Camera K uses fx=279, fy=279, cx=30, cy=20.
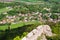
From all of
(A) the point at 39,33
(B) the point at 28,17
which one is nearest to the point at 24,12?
(B) the point at 28,17

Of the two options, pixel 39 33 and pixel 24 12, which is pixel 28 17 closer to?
pixel 24 12

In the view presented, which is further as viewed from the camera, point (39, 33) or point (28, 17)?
point (28, 17)

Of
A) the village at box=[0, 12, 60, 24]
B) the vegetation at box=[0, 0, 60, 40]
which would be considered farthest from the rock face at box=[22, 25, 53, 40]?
the village at box=[0, 12, 60, 24]

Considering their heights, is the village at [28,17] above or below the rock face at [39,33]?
below

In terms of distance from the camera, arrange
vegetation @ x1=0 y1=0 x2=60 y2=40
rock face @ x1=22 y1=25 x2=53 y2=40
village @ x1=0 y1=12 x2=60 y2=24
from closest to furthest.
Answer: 1. rock face @ x1=22 y1=25 x2=53 y2=40
2. vegetation @ x1=0 y1=0 x2=60 y2=40
3. village @ x1=0 y1=12 x2=60 y2=24

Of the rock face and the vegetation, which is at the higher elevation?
the rock face

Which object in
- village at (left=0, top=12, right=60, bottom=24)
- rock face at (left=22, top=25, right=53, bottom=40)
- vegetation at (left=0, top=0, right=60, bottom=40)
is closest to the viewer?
rock face at (left=22, top=25, right=53, bottom=40)

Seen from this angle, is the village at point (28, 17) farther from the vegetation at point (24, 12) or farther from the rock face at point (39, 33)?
the rock face at point (39, 33)

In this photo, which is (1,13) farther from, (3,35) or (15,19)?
(3,35)

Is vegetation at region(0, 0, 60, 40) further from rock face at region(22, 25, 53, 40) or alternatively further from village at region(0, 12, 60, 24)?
rock face at region(22, 25, 53, 40)

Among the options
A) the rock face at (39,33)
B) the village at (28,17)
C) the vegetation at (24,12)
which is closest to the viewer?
the rock face at (39,33)

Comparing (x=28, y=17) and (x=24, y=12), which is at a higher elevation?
(x=28, y=17)

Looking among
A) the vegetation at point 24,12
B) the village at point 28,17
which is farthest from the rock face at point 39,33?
the village at point 28,17

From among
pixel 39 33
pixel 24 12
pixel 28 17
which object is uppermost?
→ pixel 39 33
